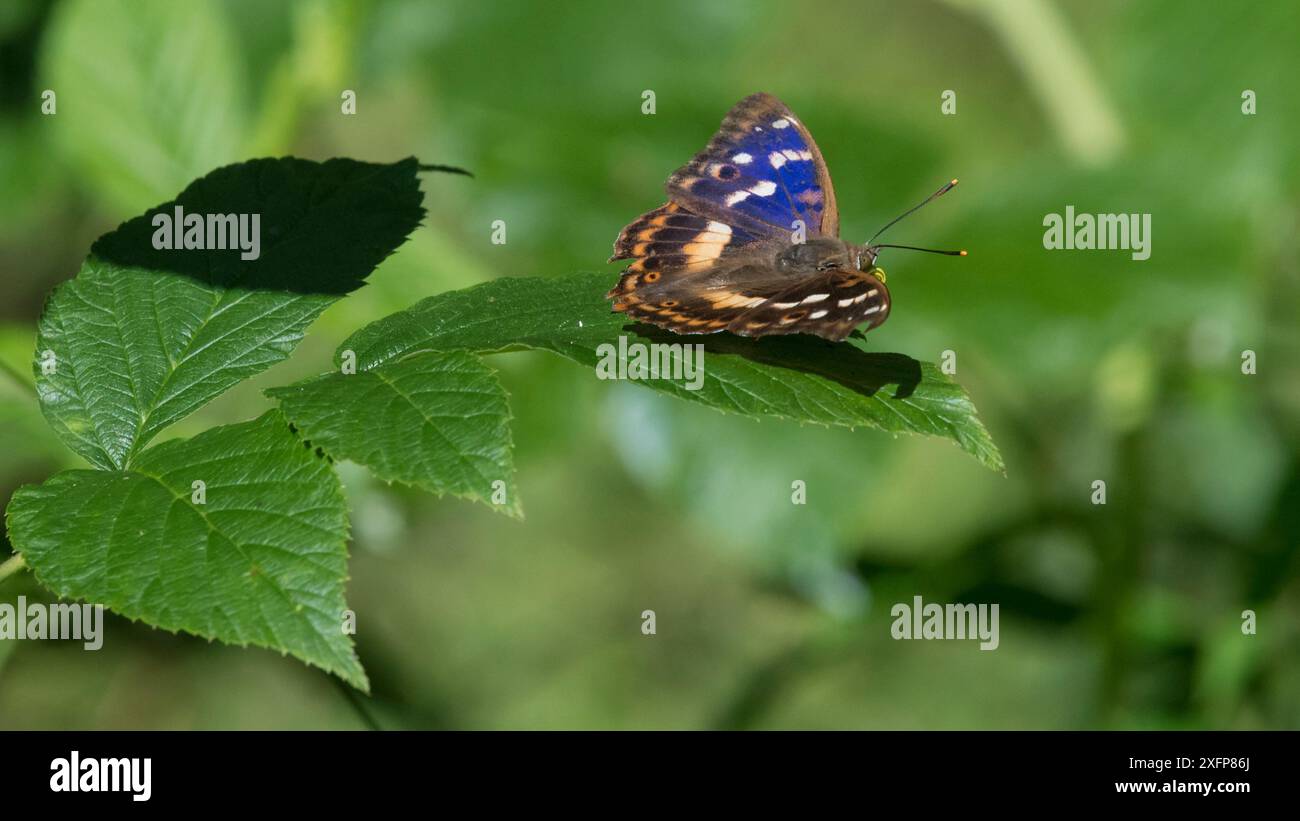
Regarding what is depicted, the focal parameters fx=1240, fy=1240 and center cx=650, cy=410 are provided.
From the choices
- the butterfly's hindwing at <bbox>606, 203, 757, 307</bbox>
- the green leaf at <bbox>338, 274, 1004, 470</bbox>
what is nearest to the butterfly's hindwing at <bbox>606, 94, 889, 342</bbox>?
the butterfly's hindwing at <bbox>606, 203, 757, 307</bbox>

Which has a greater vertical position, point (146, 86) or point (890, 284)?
point (146, 86)

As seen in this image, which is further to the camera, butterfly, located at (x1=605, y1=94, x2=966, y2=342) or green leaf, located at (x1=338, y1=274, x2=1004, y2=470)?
butterfly, located at (x1=605, y1=94, x2=966, y2=342)

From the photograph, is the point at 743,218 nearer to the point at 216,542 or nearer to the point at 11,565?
the point at 216,542

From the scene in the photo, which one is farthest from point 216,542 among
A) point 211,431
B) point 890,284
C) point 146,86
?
point 890,284

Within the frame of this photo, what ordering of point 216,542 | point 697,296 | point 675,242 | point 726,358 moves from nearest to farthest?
point 216,542
point 726,358
point 697,296
point 675,242

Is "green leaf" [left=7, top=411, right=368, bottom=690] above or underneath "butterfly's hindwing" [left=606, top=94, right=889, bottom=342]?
underneath

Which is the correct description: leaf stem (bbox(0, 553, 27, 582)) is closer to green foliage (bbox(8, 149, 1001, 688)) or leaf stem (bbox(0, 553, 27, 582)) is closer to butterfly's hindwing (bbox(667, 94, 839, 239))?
green foliage (bbox(8, 149, 1001, 688))
